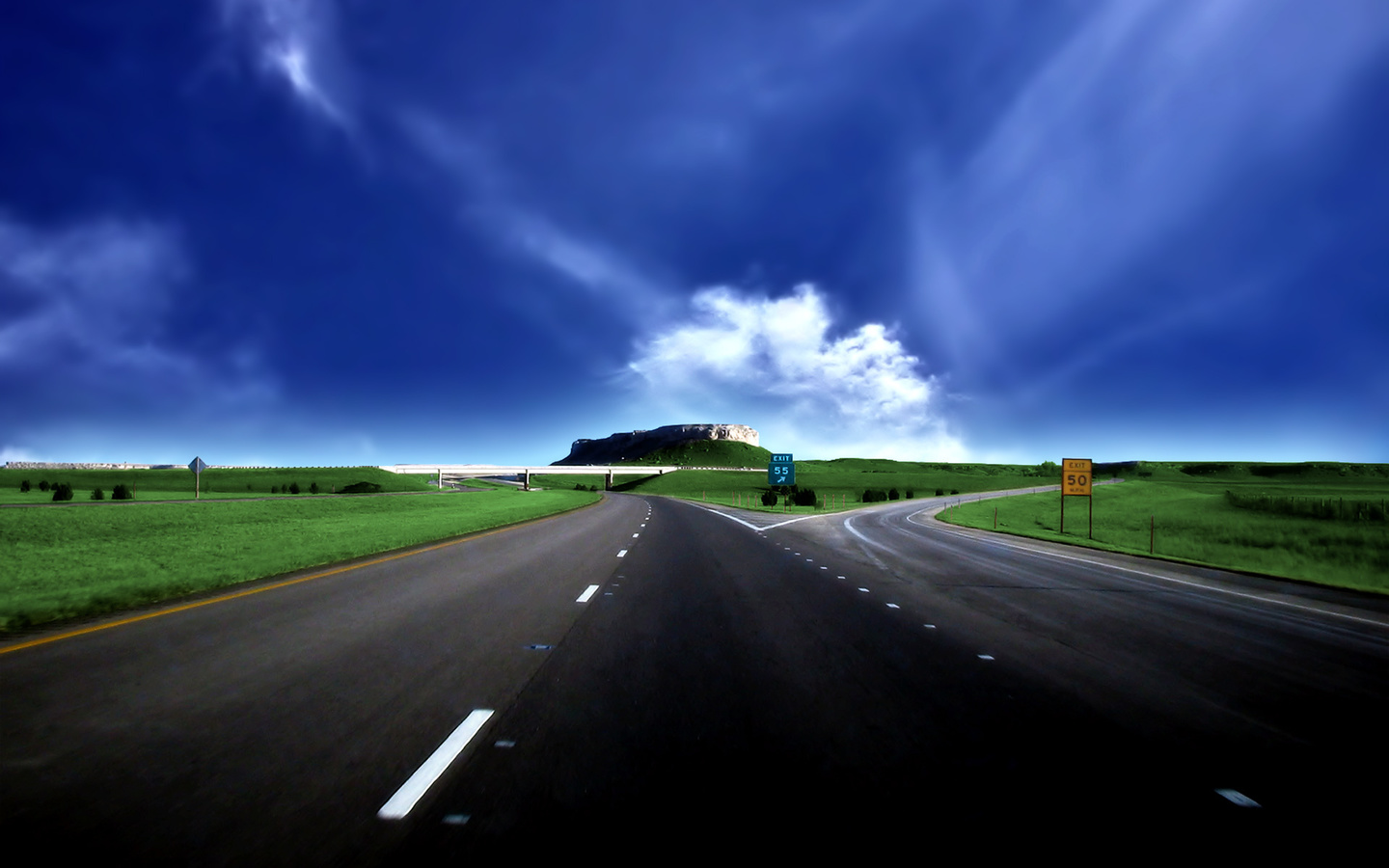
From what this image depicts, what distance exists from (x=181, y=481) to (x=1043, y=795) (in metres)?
129

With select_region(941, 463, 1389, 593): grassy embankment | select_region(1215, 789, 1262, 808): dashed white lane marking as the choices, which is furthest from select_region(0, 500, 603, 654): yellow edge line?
select_region(941, 463, 1389, 593): grassy embankment

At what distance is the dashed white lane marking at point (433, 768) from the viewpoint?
10.2 ft

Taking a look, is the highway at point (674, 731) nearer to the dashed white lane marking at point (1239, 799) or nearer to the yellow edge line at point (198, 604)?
the dashed white lane marking at point (1239, 799)

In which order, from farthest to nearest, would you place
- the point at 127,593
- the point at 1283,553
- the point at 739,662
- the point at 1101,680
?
the point at 1283,553 < the point at 127,593 < the point at 739,662 < the point at 1101,680

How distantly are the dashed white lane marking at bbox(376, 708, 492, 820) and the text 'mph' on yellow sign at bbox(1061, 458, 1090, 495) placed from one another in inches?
1427

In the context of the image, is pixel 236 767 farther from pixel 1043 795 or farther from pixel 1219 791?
pixel 1219 791

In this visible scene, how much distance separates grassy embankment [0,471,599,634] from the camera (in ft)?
28.4

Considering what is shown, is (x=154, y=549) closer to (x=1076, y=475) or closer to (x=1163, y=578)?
(x=1163, y=578)

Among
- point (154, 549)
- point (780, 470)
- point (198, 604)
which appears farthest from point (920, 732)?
point (780, 470)

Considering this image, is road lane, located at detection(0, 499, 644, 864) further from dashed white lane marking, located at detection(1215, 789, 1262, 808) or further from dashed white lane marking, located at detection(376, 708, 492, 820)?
dashed white lane marking, located at detection(1215, 789, 1262, 808)

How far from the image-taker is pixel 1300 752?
4.04 m

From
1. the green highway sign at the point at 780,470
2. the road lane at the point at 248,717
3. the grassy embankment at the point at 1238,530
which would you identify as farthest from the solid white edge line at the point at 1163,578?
the green highway sign at the point at 780,470

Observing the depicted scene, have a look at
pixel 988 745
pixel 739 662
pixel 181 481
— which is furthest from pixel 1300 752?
pixel 181 481

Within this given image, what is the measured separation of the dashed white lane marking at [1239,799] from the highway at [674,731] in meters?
0.02
